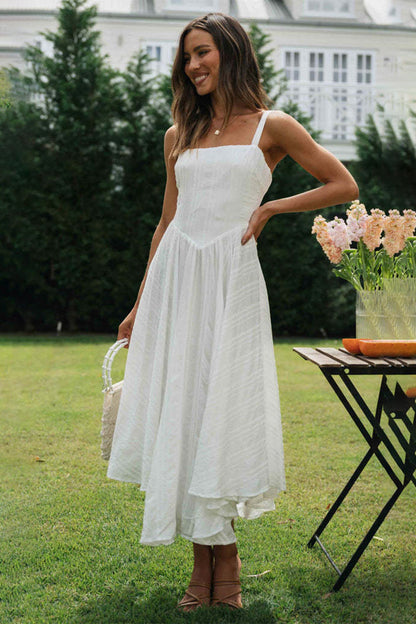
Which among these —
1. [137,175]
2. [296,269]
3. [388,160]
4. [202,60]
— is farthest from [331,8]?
[202,60]

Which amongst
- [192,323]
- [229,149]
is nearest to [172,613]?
[192,323]

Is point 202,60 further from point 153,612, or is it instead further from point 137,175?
point 137,175

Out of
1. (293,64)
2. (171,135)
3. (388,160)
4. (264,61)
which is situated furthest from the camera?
(293,64)

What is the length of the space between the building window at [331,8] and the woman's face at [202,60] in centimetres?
1475

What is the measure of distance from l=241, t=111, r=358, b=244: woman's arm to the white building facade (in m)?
11.5

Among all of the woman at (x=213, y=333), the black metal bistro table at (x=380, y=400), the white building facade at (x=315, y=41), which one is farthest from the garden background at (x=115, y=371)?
the white building facade at (x=315, y=41)

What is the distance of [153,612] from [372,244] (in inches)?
56.5

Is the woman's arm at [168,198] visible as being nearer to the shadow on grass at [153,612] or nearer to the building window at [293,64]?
the shadow on grass at [153,612]

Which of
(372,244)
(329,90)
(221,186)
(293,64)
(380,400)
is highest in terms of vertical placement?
(293,64)

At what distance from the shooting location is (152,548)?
2.71 m

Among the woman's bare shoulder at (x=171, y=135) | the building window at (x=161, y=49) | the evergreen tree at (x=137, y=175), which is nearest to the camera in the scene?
the woman's bare shoulder at (x=171, y=135)

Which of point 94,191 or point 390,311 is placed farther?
point 94,191

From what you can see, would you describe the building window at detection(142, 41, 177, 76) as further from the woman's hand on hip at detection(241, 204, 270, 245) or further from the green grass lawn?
the woman's hand on hip at detection(241, 204, 270, 245)

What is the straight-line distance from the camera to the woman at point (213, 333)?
205 centimetres
